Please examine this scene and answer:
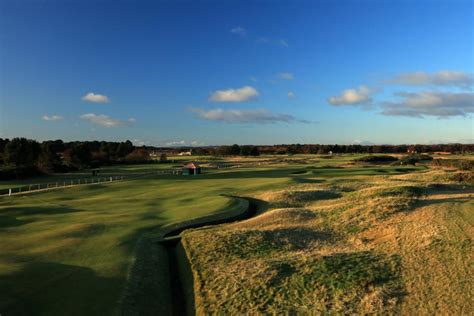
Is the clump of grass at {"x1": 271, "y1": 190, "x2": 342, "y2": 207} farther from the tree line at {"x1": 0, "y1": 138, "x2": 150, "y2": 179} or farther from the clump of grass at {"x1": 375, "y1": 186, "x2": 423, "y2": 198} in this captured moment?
the tree line at {"x1": 0, "y1": 138, "x2": 150, "y2": 179}

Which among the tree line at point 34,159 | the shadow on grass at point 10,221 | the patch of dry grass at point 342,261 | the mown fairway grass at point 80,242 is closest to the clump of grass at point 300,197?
the mown fairway grass at point 80,242

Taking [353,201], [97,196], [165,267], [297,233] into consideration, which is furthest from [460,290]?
[97,196]

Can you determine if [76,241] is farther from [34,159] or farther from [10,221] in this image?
[34,159]

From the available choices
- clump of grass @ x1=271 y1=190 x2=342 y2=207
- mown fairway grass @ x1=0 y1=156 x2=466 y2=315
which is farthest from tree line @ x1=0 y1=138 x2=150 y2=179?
clump of grass @ x1=271 y1=190 x2=342 y2=207

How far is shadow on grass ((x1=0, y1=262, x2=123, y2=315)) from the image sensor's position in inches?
447

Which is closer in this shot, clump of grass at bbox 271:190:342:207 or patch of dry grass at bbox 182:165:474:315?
patch of dry grass at bbox 182:165:474:315

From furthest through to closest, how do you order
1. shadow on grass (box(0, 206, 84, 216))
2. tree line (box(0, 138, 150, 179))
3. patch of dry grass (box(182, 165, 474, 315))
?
tree line (box(0, 138, 150, 179))
shadow on grass (box(0, 206, 84, 216))
patch of dry grass (box(182, 165, 474, 315))

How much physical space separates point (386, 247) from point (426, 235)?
2.96 meters

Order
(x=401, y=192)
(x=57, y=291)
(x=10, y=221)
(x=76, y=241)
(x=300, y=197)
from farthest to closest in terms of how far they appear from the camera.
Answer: (x=300, y=197)
(x=401, y=192)
(x=10, y=221)
(x=76, y=241)
(x=57, y=291)

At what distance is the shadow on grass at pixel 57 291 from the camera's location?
37.2ft

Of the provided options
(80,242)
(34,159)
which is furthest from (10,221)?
(34,159)

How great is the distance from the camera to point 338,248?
18656 millimetres

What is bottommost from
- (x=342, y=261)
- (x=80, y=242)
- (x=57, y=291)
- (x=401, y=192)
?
(x=342, y=261)

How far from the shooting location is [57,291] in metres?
12.6
